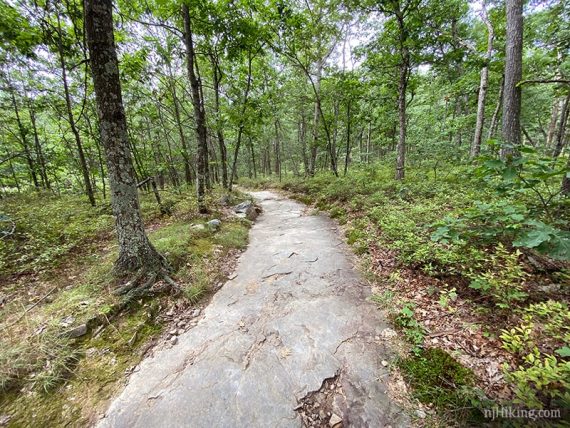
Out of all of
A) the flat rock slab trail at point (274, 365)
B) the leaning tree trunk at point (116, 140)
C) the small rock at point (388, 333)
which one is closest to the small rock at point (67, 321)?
the leaning tree trunk at point (116, 140)

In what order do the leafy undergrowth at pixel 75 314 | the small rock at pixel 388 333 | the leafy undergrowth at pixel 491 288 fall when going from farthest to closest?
1. the small rock at pixel 388 333
2. the leafy undergrowth at pixel 75 314
3. the leafy undergrowth at pixel 491 288

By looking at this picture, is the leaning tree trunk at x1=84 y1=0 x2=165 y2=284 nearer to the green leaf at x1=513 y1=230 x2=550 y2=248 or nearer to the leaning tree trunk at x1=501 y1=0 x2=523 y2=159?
the green leaf at x1=513 y1=230 x2=550 y2=248

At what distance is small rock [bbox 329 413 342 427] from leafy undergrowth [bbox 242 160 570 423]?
2.75ft

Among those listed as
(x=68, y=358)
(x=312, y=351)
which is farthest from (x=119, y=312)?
(x=312, y=351)

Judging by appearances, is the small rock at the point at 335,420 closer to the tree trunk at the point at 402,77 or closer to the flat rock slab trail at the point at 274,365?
the flat rock slab trail at the point at 274,365

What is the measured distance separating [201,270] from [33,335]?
90.9 inches

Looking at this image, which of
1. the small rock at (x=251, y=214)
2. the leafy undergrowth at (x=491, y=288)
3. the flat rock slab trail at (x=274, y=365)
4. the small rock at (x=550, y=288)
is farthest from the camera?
the small rock at (x=251, y=214)

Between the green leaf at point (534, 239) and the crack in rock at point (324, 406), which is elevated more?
the green leaf at point (534, 239)

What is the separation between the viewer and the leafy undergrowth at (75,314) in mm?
2309

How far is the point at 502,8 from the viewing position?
824 cm

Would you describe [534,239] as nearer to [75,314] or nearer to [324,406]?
[324,406]

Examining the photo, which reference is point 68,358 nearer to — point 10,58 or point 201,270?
point 201,270

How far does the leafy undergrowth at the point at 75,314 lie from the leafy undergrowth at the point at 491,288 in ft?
10.9

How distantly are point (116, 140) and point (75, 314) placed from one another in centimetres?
265
